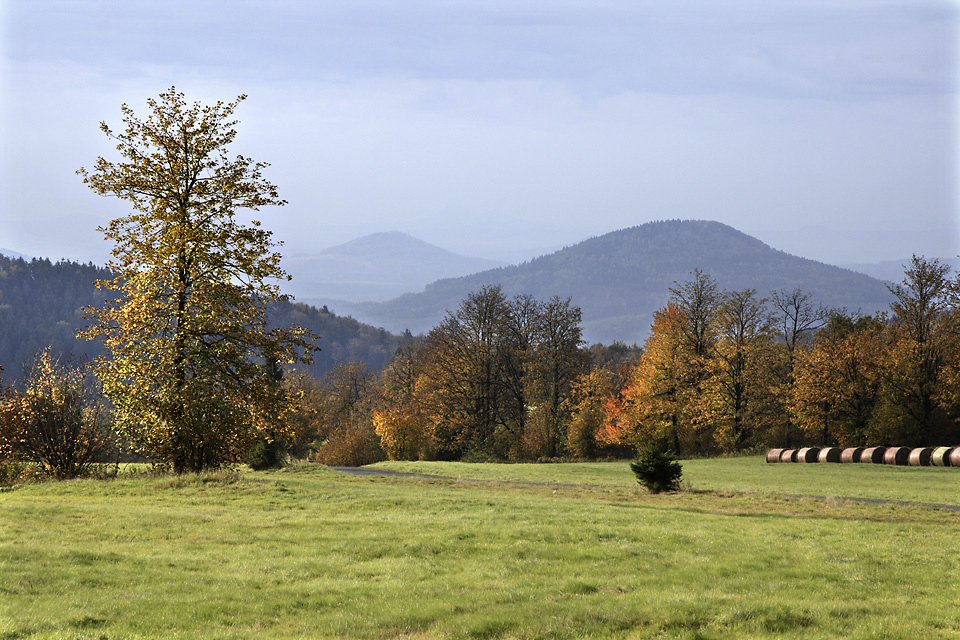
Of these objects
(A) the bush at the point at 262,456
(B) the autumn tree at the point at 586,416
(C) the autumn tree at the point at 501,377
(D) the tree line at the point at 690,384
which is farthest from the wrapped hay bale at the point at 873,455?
(A) the bush at the point at 262,456

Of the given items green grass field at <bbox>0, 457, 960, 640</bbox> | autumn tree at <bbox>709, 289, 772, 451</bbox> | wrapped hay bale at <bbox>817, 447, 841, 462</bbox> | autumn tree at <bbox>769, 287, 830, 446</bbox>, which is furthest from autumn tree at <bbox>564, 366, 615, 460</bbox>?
green grass field at <bbox>0, 457, 960, 640</bbox>

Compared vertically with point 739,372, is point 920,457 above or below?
below

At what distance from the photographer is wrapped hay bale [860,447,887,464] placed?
45.0 metres

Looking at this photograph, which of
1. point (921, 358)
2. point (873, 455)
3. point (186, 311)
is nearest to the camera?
point (186, 311)

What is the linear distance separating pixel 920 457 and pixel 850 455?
4.56 metres

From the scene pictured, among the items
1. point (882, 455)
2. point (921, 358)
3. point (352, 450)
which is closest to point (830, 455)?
point (882, 455)

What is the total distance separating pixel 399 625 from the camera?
9828mm

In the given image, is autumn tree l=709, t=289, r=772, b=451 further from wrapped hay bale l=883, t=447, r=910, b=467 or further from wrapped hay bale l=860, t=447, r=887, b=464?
wrapped hay bale l=883, t=447, r=910, b=467

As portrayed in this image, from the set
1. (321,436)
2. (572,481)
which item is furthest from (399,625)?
(321,436)

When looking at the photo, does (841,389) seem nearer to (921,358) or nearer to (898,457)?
(921,358)

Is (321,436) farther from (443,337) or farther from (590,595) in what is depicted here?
(590,595)

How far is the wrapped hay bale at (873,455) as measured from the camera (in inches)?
1773

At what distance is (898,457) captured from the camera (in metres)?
43.6

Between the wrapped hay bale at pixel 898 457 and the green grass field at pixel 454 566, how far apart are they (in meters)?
23.5
